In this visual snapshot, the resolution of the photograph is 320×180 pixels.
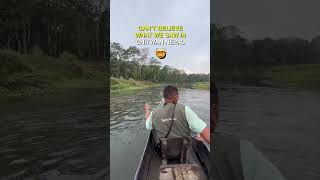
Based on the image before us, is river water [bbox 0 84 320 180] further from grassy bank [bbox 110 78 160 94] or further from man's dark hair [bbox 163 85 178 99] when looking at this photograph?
man's dark hair [bbox 163 85 178 99]

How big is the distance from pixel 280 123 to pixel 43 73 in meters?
10.7

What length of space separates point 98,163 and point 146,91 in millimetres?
1720

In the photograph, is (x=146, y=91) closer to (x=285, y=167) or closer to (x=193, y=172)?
(x=285, y=167)

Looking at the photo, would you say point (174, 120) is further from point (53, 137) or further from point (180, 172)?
point (53, 137)

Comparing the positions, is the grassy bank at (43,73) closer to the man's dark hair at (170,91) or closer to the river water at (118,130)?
the river water at (118,130)

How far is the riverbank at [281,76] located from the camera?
20672 mm

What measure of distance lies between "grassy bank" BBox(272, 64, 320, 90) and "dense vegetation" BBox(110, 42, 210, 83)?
13.4m

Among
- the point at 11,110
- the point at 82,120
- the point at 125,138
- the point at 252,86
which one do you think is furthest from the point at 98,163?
the point at 252,86

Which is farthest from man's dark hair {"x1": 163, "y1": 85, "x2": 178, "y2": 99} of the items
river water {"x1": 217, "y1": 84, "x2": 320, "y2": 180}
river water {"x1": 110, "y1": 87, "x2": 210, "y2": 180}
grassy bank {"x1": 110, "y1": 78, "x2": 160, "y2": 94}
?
river water {"x1": 217, "y1": 84, "x2": 320, "y2": 180}

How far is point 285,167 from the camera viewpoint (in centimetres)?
837

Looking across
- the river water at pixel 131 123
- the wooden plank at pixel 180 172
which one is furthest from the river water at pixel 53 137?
the wooden plank at pixel 180 172

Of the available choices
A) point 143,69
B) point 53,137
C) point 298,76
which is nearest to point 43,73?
point 53,137

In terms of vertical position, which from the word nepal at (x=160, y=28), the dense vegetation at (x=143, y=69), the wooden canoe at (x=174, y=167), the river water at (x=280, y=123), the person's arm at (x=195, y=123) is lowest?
the river water at (x=280, y=123)

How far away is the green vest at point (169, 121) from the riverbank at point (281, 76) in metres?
16.1
